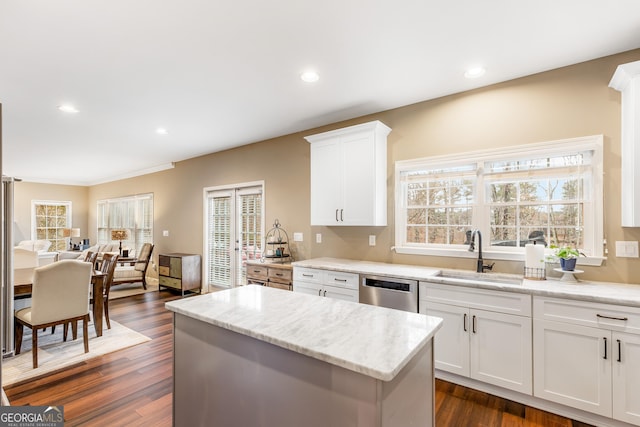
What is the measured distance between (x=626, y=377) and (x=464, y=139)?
6.98 feet

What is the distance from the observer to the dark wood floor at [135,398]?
2.14 meters

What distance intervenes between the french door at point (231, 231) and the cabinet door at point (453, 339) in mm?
3022

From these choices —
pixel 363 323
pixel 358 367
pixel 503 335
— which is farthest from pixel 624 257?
pixel 358 367

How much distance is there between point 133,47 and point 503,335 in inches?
136

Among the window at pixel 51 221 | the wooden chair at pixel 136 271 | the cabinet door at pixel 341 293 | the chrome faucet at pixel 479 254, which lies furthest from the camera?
the window at pixel 51 221

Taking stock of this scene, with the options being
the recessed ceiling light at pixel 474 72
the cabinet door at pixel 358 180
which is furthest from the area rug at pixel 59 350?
the recessed ceiling light at pixel 474 72

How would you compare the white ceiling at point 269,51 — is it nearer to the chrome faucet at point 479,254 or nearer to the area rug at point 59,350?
the chrome faucet at point 479,254

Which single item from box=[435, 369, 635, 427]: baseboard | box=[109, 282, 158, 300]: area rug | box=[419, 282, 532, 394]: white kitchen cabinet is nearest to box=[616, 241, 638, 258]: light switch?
box=[419, 282, 532, 394]: white kitchen cabinet

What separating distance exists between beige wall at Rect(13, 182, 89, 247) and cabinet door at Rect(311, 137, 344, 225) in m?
8.19

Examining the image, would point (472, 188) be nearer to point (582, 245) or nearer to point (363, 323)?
point (582, 245)

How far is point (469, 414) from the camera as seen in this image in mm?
2217

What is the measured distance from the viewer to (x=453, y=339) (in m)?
2.52
